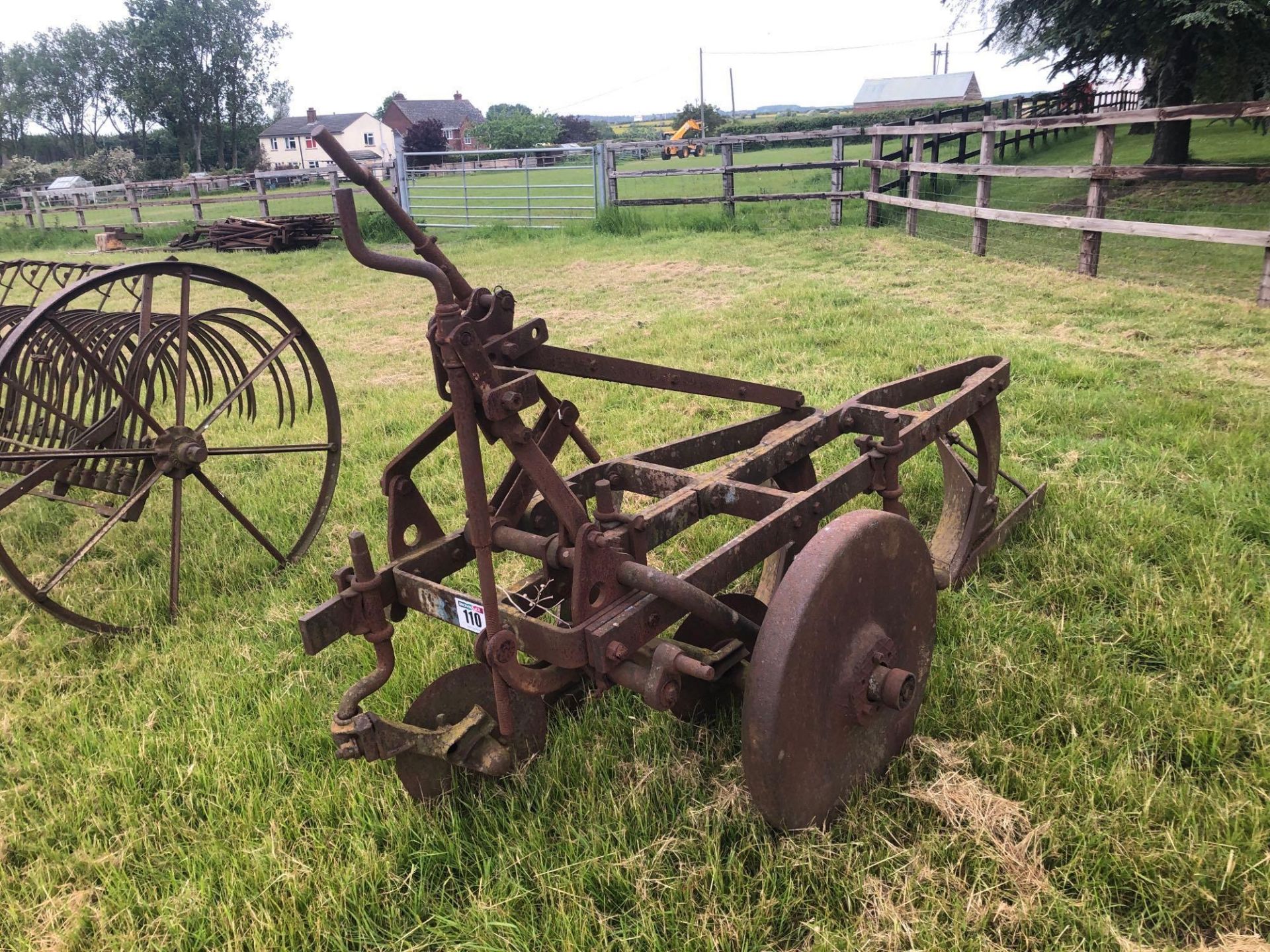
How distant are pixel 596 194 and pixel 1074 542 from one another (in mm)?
15256

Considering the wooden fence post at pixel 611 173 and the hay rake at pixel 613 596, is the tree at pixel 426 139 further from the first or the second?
the hay rake at pixel 613 596

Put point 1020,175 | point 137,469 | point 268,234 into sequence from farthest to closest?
point 268,234, point 1020,175, point 137,469

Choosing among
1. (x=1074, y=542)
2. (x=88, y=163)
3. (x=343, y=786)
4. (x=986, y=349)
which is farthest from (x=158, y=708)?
(x=88, y=163)

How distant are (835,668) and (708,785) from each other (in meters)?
0.58

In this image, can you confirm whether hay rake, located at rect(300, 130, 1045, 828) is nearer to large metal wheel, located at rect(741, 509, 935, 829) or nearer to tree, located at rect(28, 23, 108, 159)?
large metal wheel, located at rect(741, 509, 935, 829)

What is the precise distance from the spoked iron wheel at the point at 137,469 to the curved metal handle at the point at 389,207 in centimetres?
183

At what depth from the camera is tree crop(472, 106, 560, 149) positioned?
216ft

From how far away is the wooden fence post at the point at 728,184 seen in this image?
598 inches

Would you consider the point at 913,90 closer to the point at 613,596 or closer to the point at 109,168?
the point at 109,168

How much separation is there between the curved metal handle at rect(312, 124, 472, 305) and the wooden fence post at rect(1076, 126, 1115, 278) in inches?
337

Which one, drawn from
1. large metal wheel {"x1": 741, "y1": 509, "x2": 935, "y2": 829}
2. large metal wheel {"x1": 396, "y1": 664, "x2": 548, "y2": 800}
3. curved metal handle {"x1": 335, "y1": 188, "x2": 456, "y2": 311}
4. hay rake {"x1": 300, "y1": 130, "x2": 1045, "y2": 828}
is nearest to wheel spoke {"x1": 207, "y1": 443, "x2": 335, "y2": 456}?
hay rake {"x1": 300, "y1": 130, "x2": 1045, "y2": 828}

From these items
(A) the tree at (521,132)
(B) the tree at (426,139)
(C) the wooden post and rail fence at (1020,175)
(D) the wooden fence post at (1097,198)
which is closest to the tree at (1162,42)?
(C) the wooden post and rail fence at (1020,175)

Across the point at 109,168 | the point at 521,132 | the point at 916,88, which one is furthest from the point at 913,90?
the point at 109,168

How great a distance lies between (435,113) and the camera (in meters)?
90.2
